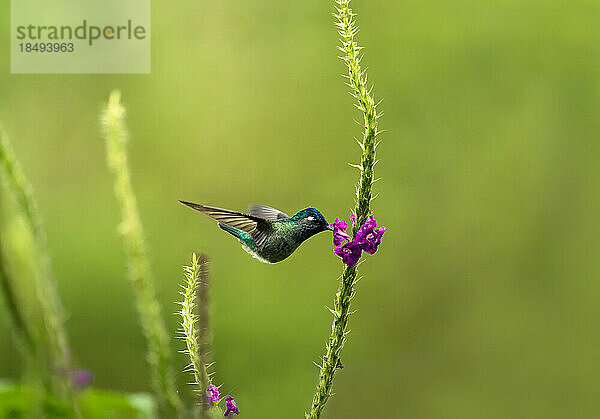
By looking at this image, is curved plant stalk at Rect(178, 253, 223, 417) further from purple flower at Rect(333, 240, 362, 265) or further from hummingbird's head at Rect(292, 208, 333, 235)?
hummingbird's head at Rect(292, 208, 333, 235)

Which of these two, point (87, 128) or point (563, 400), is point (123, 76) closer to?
point (87, 128)

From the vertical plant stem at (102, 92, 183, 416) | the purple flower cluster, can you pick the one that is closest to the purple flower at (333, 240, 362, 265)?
the purple flower cluster

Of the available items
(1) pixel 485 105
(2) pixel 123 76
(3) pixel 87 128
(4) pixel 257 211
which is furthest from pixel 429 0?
(4) pixel 257 211

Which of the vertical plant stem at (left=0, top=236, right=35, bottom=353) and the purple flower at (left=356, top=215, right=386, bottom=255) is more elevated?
the purple flower at (left=356, top=215, right=386, bottom=255)

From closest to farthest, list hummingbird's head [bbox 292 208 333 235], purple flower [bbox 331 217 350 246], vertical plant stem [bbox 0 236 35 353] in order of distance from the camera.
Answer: vertical plant stem [bbox 0 236 35 353], purple flower [bbox 331 217 350 246], hummingbird's head [bbox 292 208 333 235]
